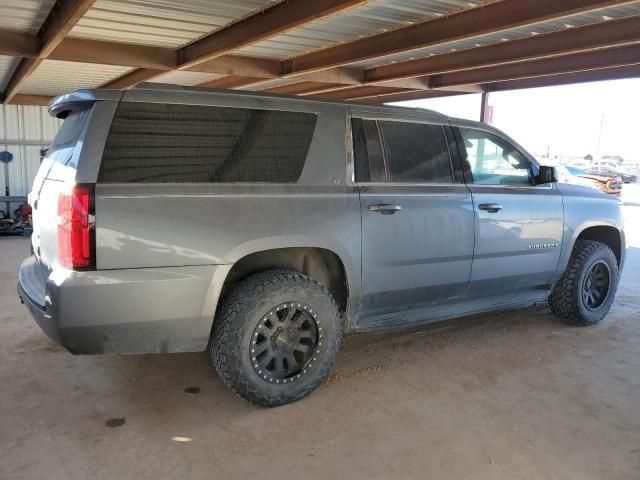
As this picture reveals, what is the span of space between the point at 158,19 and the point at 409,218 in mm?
4554

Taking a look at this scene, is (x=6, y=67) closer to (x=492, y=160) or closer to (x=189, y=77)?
(x=189, y=77)

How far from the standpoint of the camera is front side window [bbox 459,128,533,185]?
4.47 meters

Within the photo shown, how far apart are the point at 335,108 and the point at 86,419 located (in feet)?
8.56

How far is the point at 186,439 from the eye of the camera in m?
3.09

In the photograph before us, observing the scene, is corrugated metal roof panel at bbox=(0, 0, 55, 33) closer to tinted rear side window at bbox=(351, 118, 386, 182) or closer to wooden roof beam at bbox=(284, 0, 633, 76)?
wooden roof beam at bbox=(284, 0, 633, 76)

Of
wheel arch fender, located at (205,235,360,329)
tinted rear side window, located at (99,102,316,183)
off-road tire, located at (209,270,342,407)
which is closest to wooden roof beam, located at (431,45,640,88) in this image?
tinted rear side window, located at (99,102,316,183)

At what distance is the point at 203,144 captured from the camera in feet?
10.7

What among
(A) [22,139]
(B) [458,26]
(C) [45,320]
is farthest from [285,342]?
(A) [22,139]

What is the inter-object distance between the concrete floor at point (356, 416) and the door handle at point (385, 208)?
4.07 ft

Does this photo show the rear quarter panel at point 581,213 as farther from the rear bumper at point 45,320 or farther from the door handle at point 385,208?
the rear bumper at point 45,320

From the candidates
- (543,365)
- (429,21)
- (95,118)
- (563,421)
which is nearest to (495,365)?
(543,365)

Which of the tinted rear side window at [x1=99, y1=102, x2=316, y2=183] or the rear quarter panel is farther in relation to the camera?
the rear quarter panel

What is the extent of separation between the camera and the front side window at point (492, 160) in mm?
4473

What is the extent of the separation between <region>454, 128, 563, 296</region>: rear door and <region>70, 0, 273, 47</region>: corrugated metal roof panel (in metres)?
3.08
